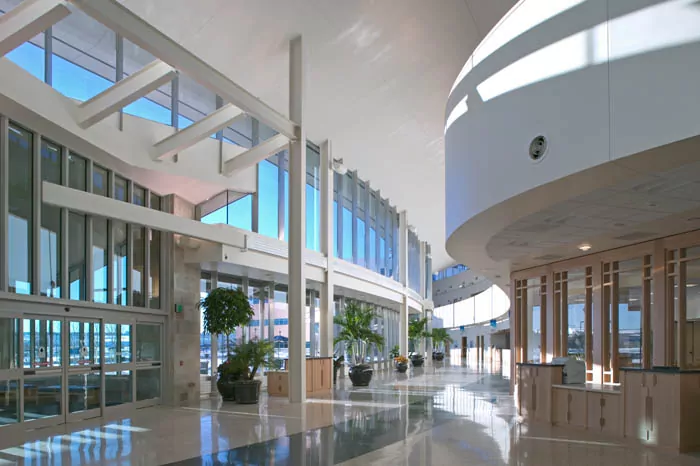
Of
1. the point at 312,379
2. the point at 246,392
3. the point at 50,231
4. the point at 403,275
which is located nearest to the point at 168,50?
the point at 50,231

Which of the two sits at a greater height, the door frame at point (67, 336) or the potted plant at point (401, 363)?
the door frame at point (67, 336)

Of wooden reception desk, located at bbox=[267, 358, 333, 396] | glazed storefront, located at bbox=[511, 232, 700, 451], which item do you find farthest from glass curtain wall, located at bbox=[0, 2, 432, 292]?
glazed storefront, located at bbox=[511, 232, 700, 451]

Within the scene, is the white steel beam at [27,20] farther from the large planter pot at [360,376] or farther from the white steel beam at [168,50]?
the large planter pot at [360,376]

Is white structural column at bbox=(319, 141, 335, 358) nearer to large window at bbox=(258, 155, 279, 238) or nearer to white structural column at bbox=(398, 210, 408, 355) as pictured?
large window at bbox=(258, 155, 279, 238)

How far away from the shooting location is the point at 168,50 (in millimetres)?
10688

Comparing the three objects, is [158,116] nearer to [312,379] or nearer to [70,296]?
[70,296]

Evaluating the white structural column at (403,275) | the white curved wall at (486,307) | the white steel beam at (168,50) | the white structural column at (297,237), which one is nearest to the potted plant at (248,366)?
the white structural column at (297,237)

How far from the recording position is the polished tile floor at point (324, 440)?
8.25m

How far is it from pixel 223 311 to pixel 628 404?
9.48m

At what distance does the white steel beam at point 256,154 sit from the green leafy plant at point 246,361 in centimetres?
415

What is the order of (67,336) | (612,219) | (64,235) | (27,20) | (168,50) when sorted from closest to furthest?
(27,20), (612,219), (168,50), (64,235), (67,336)

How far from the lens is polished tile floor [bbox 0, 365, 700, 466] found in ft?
27.1

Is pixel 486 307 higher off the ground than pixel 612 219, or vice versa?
pixel 612 219

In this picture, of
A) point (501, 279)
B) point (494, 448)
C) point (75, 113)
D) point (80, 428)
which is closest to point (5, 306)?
point (80, 428)
